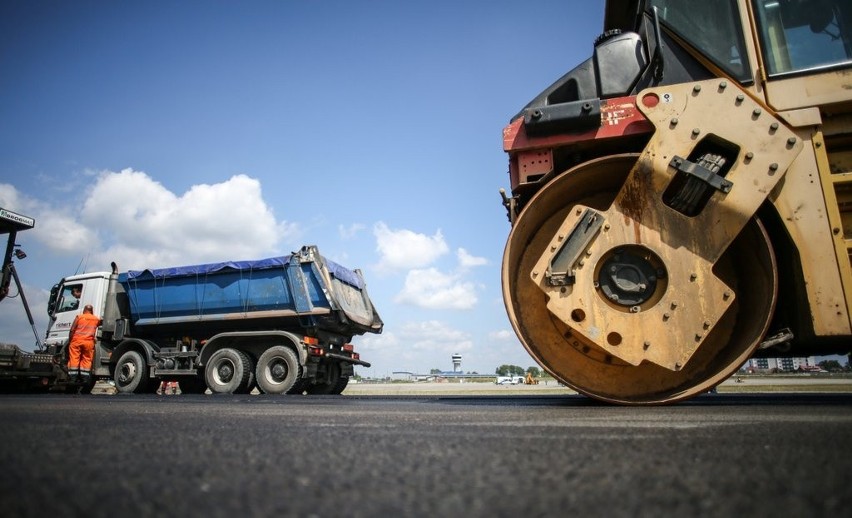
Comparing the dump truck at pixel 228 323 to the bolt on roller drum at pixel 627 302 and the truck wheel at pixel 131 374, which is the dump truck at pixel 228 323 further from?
the bolt on roller drum at pixel 627 302

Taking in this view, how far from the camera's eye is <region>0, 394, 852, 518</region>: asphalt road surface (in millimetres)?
883

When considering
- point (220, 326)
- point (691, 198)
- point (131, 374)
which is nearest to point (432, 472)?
point (691, 198)

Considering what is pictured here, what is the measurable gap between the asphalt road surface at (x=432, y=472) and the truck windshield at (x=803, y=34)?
2.64 meters

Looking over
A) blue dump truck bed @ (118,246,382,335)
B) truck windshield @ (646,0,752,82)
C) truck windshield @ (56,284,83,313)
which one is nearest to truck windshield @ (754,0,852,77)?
truck windshield @ (646,0,752,82)

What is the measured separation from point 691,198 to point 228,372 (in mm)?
8359

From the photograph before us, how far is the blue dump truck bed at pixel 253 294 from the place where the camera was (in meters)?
9.16

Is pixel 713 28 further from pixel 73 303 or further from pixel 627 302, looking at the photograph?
pixel 73 303

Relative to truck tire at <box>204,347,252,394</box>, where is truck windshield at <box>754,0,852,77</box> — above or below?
above

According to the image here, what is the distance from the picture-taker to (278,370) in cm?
880

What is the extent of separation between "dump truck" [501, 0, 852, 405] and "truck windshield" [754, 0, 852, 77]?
0.5 inches

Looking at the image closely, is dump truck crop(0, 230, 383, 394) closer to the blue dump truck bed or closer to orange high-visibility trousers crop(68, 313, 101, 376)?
the blue dump truck bed

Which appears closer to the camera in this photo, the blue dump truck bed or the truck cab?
the blue dump truck bed

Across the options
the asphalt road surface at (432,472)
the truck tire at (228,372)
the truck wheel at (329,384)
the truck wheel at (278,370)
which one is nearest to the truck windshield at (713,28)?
the asphalt road surface at (432,472)

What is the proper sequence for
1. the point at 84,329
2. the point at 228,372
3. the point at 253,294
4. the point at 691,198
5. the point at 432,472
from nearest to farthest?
the point at 432,472, the point at 691,198, the point at 228,372, the point at 253,294, the point at 84,329
